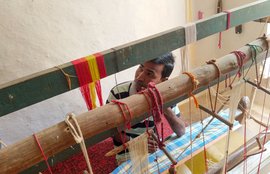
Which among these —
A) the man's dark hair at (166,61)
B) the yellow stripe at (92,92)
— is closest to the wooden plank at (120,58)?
the yellow stripe at (92,92)

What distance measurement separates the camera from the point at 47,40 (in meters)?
1.97

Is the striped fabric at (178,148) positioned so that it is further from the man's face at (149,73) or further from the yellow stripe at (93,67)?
the yellow stripe at (93,67)

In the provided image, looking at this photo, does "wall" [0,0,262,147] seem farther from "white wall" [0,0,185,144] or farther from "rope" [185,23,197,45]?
"rope" [185,23,197,45]

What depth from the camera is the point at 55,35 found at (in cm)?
200

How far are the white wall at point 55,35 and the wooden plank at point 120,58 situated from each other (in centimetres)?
135

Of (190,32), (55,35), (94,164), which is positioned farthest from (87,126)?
(55,35)

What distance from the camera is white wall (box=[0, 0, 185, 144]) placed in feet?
5.98

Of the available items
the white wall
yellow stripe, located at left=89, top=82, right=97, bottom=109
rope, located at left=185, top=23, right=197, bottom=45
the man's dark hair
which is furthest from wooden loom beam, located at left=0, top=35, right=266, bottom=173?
the white wall

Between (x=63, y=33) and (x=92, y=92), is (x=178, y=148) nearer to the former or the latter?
(x=92, y=92)

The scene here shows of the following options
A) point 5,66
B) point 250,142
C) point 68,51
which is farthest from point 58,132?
point 68,51

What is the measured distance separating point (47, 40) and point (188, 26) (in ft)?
4.67

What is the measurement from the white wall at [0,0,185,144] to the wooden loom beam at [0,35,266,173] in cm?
150

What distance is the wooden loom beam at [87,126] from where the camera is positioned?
1.67 feet

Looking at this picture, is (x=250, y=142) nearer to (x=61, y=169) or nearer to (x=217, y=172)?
(x=217, y=172)
